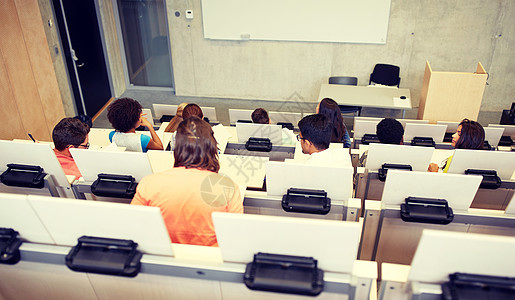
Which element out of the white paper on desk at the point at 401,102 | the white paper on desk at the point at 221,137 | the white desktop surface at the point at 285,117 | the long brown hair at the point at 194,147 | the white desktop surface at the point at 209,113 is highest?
the long brown hair at the point at 194,147

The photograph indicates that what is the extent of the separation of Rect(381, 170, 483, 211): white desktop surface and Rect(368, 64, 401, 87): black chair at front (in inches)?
171

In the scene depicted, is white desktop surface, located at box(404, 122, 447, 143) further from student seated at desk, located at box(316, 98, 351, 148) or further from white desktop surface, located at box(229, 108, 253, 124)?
white desktop surface, located at box(229, 108, 253, 124)

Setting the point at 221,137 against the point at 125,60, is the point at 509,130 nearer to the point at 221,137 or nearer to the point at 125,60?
the point at 221,137

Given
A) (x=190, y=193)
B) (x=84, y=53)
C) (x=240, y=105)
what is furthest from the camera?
(x=240, y=105)

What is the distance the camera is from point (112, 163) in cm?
212

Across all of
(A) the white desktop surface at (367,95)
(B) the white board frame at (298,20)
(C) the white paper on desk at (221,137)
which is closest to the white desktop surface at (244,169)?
(C) the white paper on desk at (221,137)

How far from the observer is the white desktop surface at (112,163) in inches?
81.6

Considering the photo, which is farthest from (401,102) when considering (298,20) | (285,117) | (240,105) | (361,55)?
(240,105)

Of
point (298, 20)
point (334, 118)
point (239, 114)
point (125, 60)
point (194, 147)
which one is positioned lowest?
point (239, 114)

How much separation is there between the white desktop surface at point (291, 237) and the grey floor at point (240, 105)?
454cm

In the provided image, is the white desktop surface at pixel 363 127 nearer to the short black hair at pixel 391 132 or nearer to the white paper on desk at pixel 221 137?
the short black hair at pixel 391 132

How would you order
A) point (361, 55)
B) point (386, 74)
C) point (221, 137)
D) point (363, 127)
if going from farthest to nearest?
point (361, 55) < point (386, 74) < point (363, 127) < point (221, 137)

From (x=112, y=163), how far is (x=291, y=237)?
50.5 inches

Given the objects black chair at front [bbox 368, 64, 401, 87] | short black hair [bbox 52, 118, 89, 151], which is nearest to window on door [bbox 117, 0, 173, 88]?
black chair at front [bbox 368, 64, 401, 87]
